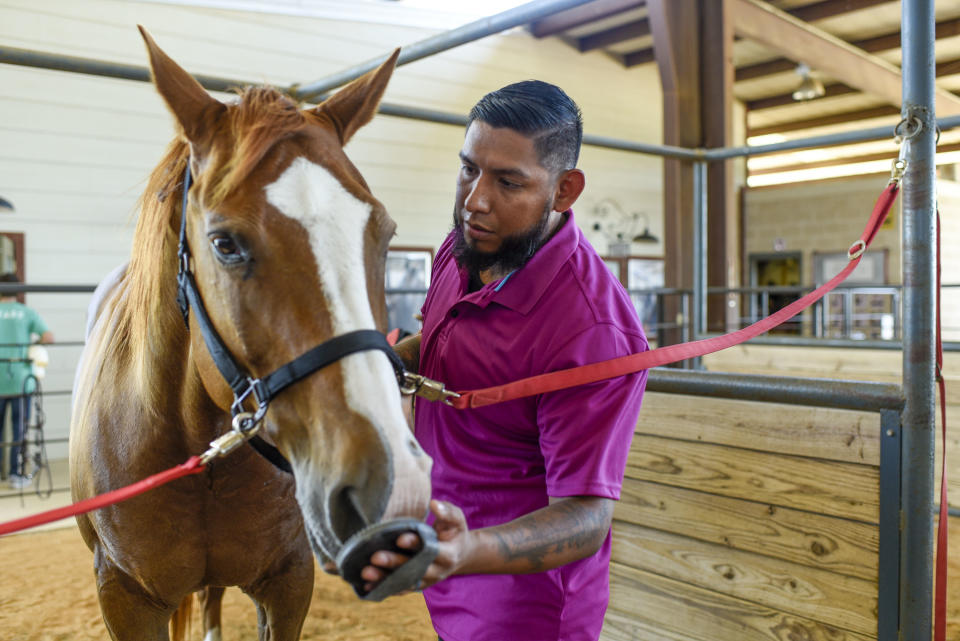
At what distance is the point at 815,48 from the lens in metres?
7.83

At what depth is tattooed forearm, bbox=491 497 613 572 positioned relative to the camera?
0.79 meters

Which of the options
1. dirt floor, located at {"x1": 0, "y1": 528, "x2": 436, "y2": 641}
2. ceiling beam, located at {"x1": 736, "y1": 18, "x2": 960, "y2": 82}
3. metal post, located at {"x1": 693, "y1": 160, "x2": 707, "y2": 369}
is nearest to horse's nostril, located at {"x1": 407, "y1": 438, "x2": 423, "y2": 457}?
dirt floor, located at {"x1": 0, "y1": 528, "x2": 436, "y2": 641}

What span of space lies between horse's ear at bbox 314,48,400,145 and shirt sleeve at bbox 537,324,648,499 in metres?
0.50

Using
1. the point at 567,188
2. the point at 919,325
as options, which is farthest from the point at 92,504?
the point at 919,325

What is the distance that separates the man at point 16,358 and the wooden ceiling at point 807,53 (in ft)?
16.9

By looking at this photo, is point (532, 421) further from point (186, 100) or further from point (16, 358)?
point (16, 358)

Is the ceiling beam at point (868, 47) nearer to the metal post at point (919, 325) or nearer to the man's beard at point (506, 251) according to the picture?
the metal post at point (919, 325)

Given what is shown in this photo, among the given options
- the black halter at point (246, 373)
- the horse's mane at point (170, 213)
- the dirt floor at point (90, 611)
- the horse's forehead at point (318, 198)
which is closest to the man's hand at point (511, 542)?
the black halter at point (246, 373)

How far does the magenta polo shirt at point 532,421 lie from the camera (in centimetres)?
96

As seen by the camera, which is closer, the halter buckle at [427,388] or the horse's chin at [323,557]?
the horse's chin at [323,557]

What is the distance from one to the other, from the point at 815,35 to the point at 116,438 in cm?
865

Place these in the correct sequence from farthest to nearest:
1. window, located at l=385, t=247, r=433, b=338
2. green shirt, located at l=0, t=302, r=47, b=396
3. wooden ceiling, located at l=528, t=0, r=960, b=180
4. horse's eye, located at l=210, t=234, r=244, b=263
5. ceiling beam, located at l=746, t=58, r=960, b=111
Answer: ceiling beam, located at l=746, t=58, r=960, b=111, wooden ceiling, located at l=528, t=0, r=960, b=180, window, located at l=385, t=247, r=433, b=338, green shirt, located at l=0, t=302, r=47, b=396, horse's eye, located at l=210, t=234, r=244, b=263

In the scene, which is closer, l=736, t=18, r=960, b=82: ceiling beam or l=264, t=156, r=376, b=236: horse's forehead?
l=264, t=156, r=376, b=236: horse's forehead

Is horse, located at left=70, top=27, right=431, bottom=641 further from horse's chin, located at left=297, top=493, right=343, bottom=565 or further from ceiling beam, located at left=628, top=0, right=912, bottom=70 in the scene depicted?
ceiling beam, located at left=628, top=0, right=912, bottom=70
